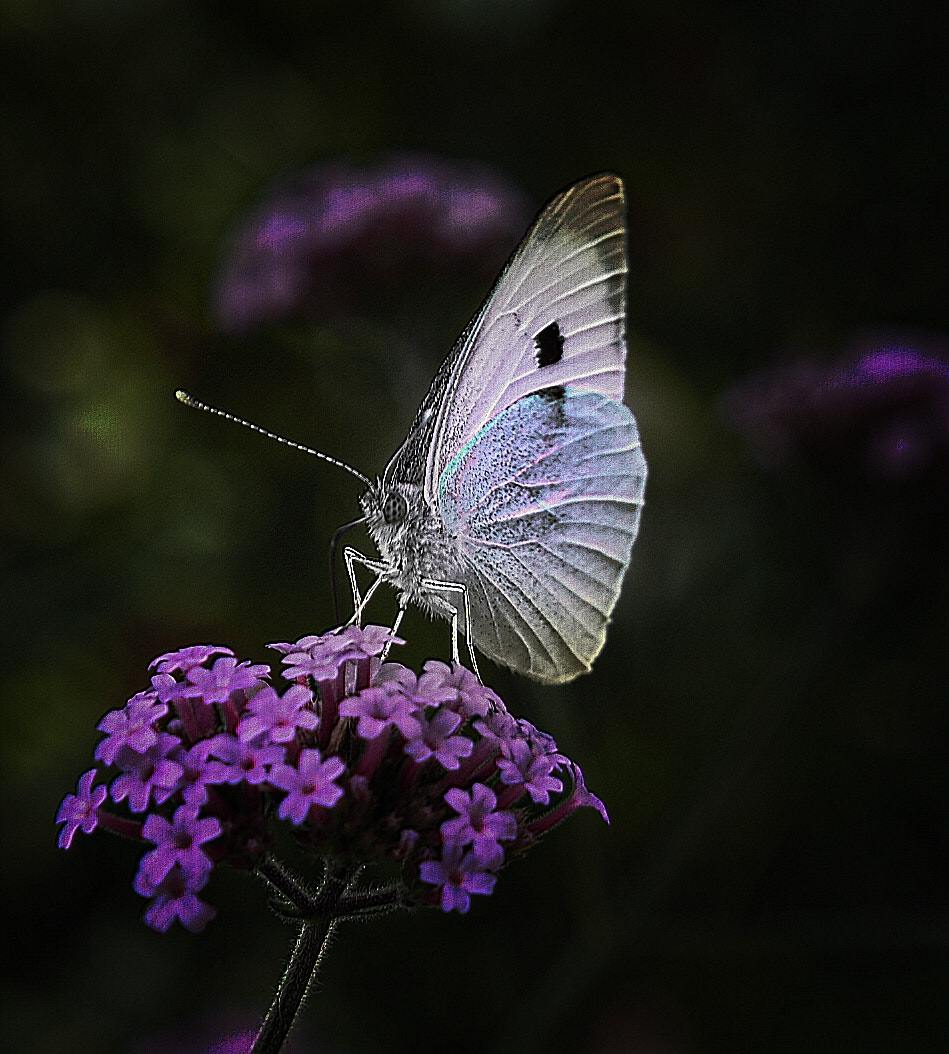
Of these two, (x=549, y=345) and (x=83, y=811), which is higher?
(x=549, y=345)

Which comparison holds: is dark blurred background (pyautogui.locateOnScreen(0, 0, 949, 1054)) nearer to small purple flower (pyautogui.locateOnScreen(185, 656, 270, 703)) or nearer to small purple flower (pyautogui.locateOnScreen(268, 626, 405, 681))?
small purple flower (pyautogui.locateOnScreen(268, 626, 405, 681))

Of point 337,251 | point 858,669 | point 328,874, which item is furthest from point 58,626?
point 858,669

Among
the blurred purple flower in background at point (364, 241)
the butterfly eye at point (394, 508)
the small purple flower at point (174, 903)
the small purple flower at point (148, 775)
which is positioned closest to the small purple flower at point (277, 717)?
the small purple flower at point (148, 775)

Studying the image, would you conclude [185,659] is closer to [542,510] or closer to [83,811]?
[83,811]

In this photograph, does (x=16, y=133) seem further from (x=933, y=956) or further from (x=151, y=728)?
(x=933, y=956)

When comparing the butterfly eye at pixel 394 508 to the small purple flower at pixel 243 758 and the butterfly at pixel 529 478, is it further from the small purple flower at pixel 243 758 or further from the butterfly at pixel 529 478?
the small purple flower at pixel 243 758

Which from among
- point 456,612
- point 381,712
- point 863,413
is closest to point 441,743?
point 381,712

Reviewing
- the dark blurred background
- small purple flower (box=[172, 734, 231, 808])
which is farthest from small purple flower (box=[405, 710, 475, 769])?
the dark blurred background
